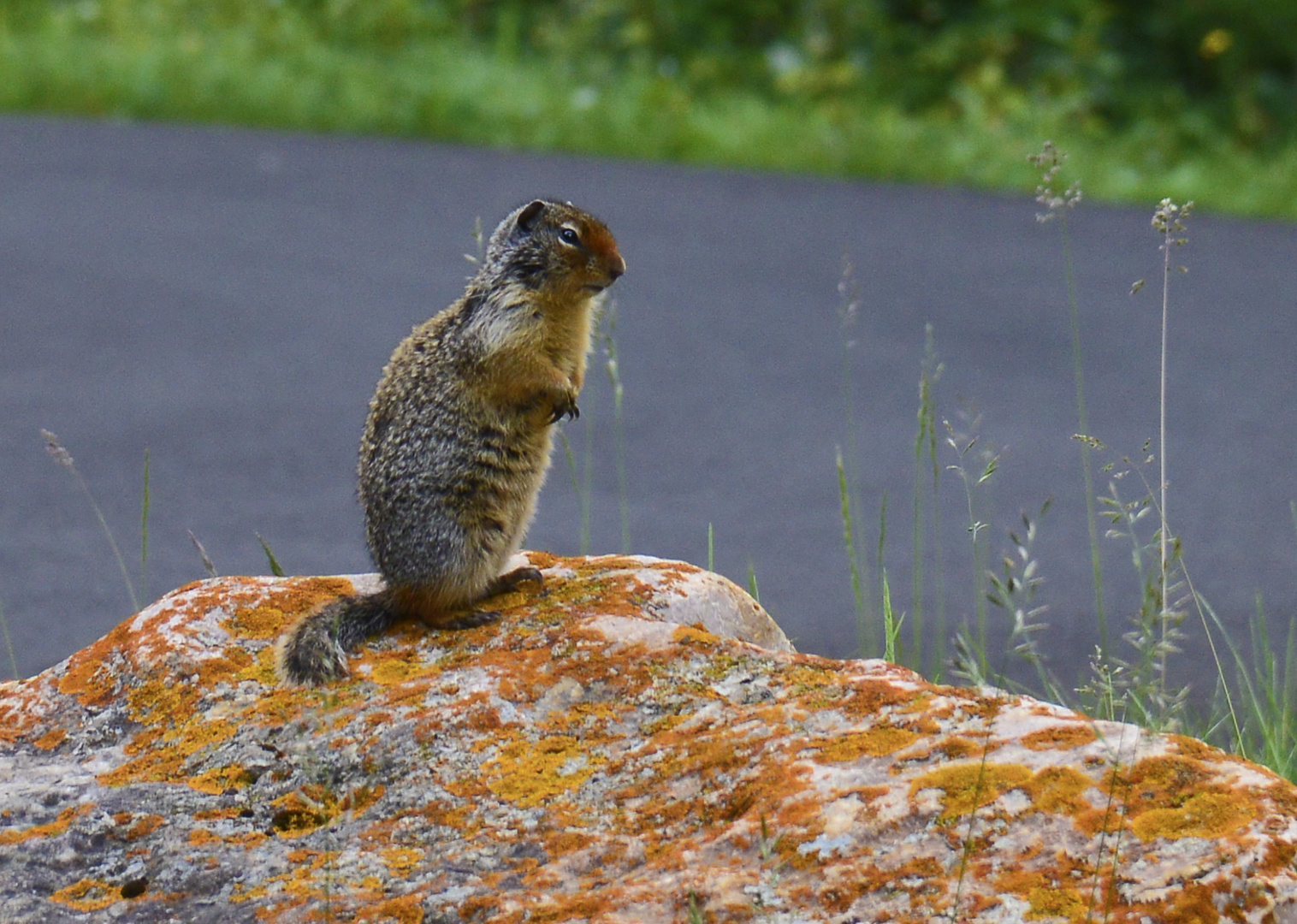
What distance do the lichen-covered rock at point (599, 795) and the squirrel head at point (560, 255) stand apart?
1.15 m

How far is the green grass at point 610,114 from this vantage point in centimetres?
1211

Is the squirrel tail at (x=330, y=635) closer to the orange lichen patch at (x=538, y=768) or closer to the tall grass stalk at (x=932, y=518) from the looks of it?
the orange lichen patch at (x=538, y=768)

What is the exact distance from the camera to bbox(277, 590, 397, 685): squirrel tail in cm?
290

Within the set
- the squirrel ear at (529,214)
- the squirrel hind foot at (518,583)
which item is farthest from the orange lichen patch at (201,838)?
the squirrel ear at (529,214)

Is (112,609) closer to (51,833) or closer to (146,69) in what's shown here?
(51,833)

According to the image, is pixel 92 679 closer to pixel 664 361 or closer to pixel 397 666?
pixel 397 666

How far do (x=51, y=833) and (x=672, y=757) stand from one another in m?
0.97

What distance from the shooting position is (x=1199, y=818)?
2291 millimetres

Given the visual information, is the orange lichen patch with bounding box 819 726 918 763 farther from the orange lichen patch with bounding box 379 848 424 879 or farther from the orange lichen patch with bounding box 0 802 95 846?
the orange lichen patch with bounding box 0 802 95 846

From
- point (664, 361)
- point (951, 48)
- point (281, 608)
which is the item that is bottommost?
point (664, 361)

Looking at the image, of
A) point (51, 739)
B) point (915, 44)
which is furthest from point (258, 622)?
point (915, 44)

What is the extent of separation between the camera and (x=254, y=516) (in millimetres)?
6289

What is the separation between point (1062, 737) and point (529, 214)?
6.97ft

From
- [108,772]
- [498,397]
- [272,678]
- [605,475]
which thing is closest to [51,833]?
[108,772]
